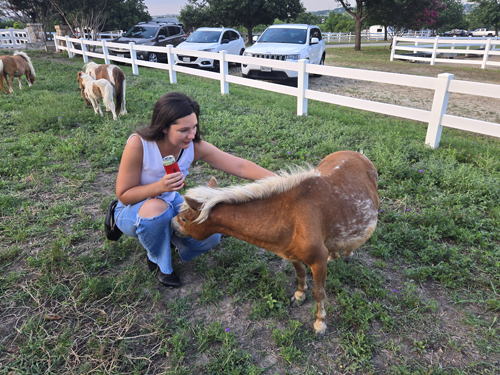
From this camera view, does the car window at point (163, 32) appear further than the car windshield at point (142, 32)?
Yes

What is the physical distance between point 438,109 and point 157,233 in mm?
5116

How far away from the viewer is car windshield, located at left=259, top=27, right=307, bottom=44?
11352 millimetres

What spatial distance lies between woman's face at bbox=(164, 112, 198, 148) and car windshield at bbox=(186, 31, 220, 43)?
12.6 meters

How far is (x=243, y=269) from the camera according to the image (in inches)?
119

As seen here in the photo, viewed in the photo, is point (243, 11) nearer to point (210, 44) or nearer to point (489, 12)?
point (210, 44)

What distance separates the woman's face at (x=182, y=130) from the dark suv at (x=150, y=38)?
13.3 meters

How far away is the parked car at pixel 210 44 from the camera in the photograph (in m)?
12.9

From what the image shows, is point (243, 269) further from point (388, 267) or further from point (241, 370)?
point (388, 267)

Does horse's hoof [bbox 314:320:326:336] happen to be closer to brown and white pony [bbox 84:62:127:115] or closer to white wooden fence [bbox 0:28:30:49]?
brown and white pony [bbox 84:62:127:115]

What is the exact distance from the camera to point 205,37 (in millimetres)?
14078

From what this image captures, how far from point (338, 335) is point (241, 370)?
785mm

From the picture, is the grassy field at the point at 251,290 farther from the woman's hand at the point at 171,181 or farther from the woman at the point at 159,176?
the woman's hand at the point at 171,181

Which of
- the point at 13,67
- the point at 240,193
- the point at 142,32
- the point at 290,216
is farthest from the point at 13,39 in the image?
the point at 290,216

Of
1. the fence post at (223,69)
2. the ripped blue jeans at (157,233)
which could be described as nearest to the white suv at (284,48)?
the fence post at (223,69)
